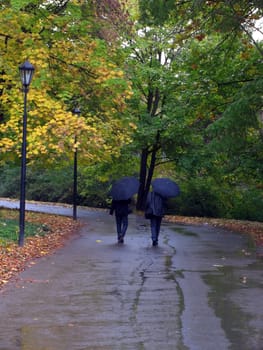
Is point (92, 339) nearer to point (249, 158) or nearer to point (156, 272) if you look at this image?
point (156, 272)

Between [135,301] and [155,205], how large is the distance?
25.4 ft

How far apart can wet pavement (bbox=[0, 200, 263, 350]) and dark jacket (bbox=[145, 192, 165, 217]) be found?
124cm

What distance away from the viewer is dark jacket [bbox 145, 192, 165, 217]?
17.1 m

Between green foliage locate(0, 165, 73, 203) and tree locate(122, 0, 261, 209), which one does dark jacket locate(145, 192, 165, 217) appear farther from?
green foliage locate(0, 165, 73, 203)

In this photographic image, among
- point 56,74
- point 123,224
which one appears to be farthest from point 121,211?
point 56,74

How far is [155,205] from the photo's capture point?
17.2 m

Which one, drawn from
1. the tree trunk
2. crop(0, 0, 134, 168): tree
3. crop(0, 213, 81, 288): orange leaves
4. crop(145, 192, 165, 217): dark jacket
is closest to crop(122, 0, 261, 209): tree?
the tree trunk

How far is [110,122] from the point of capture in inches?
830

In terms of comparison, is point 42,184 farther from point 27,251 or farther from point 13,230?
point 27,251

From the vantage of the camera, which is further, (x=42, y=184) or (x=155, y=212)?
(x=42, y=184)

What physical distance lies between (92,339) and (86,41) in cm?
1300

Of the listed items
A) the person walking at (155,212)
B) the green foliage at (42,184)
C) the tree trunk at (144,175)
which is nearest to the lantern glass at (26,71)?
the person walking at (155,212)

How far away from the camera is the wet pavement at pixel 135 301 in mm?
7336

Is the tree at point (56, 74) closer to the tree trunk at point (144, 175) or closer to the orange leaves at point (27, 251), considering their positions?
the orange leaves at point (27, 251)
